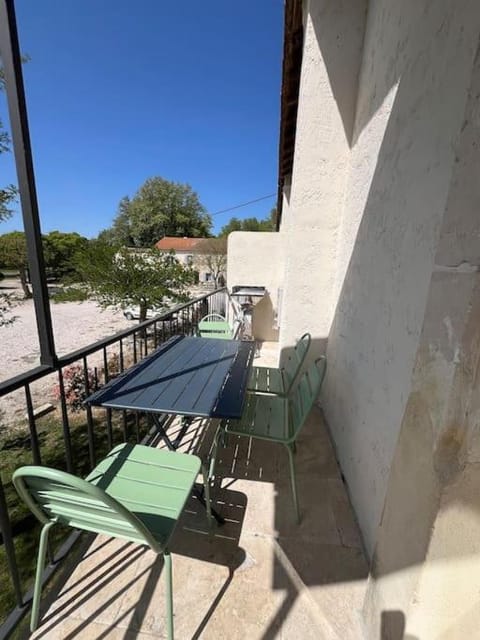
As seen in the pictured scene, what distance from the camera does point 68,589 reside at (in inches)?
48.8

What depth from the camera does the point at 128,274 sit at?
839 cm

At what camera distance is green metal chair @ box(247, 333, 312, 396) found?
7.20 feet

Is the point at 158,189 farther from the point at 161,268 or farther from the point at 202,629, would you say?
the point at 202,629

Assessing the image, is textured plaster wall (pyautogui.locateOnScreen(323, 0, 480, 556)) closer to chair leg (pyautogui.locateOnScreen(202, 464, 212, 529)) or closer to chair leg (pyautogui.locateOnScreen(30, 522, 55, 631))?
chair leg (pyautogui.locateOnScreen(202, 464, 212, 529))

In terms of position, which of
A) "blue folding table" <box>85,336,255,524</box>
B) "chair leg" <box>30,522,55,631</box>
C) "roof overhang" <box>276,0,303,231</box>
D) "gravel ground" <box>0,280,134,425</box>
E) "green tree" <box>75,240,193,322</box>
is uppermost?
"roof overhang" <box>276,0,303,231</box>

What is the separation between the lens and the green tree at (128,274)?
8.26 m

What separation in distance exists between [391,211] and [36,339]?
12.1 meters

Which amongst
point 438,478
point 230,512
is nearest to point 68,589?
point 230,512

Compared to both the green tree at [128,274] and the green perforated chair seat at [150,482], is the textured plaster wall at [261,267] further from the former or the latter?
the green perforated chair seat at [150,482]

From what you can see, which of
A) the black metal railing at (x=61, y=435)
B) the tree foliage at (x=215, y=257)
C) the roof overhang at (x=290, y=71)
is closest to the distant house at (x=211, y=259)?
the tree foliage at (x=215, y=257)

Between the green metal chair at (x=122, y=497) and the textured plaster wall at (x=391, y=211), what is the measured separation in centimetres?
96

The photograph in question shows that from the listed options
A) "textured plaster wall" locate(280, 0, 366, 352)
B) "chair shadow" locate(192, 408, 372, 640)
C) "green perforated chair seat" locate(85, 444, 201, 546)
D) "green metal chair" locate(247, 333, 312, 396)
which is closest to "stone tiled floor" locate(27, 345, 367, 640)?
"chair shadow" locate(192, 408, 372, 640)

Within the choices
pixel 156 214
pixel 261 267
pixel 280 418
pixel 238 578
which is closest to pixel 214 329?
pixel 280 418

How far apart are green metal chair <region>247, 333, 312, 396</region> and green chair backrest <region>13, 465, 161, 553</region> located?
1.30 metres
